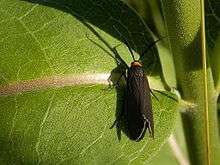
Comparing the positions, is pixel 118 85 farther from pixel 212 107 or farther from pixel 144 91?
pixel 212 107

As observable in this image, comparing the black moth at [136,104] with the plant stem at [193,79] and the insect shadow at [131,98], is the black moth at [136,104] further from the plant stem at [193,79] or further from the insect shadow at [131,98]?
the plant stem at [193,79]

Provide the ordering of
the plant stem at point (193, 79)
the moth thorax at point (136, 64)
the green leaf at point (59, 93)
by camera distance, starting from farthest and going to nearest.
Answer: the moth thorax at point (136, 64) → the green leaf at point (59, 93) → the plant stem at point (193, 79)

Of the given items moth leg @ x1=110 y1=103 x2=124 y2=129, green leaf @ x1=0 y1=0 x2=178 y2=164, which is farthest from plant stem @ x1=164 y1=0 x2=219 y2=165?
moth leg @ x1=110 y1=103 x2=124 y2=129

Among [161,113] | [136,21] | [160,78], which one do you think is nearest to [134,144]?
[161,113]

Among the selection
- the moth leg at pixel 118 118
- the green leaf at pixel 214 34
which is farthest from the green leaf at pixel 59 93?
the green leaf at pixel 214 34

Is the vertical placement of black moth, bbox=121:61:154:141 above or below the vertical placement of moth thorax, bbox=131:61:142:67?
below

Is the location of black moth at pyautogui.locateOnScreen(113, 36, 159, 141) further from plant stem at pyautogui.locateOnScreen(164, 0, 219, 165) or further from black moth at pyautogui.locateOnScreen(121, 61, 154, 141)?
plant stem at pyautogui.locateOnScreen(164, 0, 219, 165)

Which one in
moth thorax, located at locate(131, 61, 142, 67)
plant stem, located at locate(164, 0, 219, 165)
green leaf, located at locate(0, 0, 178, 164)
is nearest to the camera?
plant stem, located at locate(164, 0, 219, 165)
